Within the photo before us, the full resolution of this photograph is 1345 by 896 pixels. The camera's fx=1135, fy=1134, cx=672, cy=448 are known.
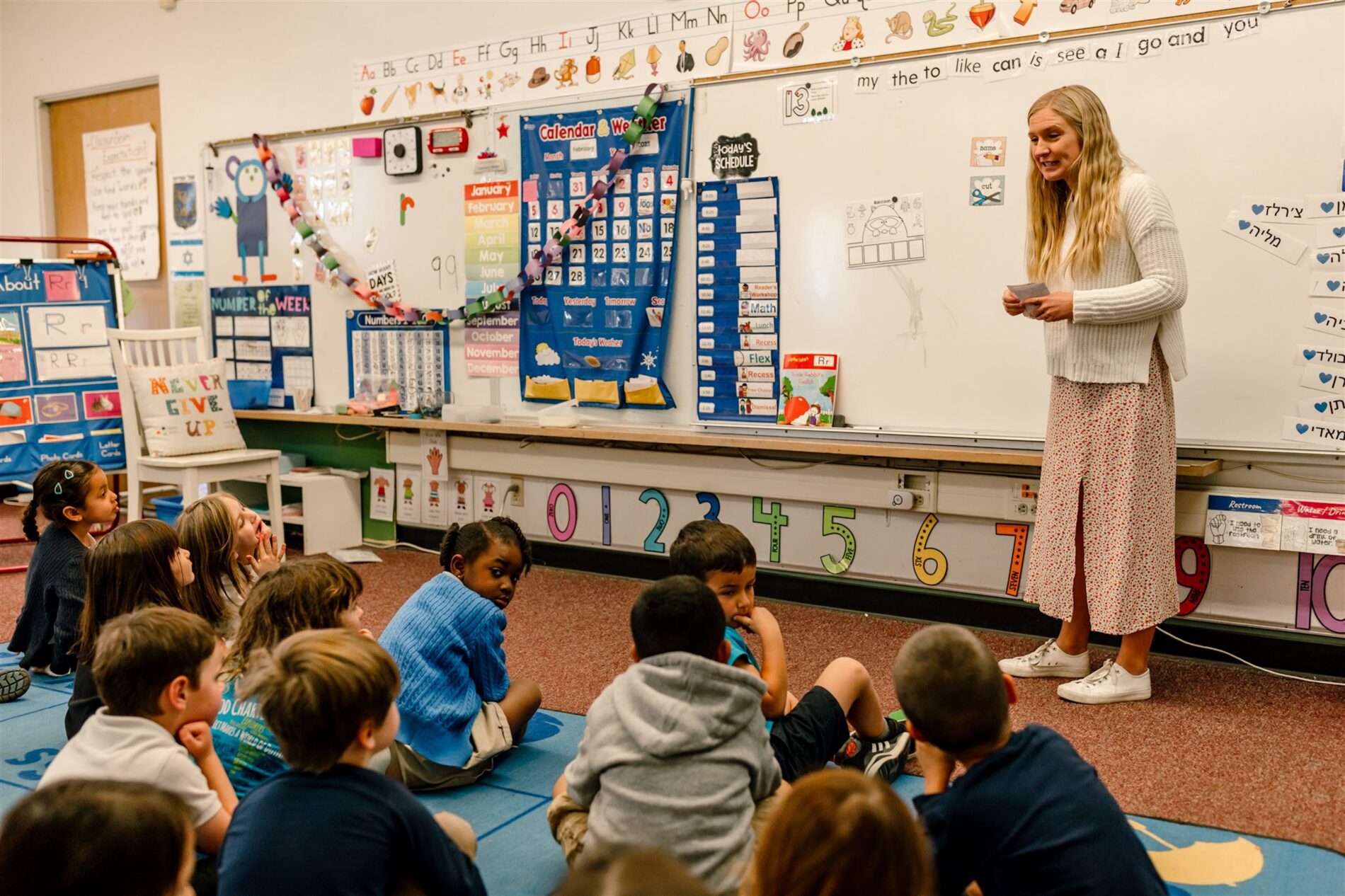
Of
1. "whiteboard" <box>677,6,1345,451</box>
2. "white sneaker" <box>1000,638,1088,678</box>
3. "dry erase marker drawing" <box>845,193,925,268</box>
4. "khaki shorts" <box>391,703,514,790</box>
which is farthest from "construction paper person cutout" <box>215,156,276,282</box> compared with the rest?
"white sneaker" <box>1000,638,1088,678</box>

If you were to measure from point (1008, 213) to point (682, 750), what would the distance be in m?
2.43

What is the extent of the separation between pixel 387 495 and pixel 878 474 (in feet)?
7.60

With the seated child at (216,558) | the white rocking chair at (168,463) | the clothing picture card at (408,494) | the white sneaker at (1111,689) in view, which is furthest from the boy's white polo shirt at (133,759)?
the clothing picture card at (408,494)

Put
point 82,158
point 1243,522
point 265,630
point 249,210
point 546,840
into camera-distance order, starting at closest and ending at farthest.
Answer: point 265,630 < point 546,840 < point 1243,522 < point 249,210 < point 82,158

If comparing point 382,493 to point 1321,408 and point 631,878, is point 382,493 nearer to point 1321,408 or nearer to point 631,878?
point 1321,408

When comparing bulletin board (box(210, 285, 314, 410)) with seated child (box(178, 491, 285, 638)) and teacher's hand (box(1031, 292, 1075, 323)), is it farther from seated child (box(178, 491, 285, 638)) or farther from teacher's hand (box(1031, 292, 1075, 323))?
teacher's hand (box(1031, 292, 1075, 323))

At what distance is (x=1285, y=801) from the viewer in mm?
2289

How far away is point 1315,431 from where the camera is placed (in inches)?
119

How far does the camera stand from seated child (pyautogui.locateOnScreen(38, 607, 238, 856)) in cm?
155

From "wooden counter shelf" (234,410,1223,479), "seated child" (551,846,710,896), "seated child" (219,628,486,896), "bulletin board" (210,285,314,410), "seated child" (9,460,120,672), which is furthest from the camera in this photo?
"bulletin board" (210,285,314,410)

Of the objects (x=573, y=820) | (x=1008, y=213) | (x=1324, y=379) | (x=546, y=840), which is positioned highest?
(x=1008, y=213)

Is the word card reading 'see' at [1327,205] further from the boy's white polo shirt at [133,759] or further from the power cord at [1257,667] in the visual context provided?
the boy's white polo shirt at [133,759]

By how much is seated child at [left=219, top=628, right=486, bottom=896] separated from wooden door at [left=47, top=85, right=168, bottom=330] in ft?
16.8

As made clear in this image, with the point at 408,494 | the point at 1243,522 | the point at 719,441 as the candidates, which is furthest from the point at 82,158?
the point at 1243,522
